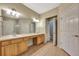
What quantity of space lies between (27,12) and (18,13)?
3.47ft

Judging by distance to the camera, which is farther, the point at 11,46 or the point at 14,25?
the point at 14,25

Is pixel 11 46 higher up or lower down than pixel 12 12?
lower down

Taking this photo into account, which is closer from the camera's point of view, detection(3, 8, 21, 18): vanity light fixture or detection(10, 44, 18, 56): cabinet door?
detection(10, 44, 18, 56): cabinet door

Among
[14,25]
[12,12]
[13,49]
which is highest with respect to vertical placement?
[12,12]

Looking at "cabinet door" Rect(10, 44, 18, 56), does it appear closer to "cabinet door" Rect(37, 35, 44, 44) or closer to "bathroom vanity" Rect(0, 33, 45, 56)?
"bathroom vanity" Rect(0, 33, 45, 56)

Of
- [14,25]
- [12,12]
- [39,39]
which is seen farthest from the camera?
[39,39]

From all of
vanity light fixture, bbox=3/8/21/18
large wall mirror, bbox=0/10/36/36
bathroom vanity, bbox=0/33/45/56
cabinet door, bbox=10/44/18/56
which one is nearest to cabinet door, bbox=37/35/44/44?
large wall mirror, bbox=0/10/36/36

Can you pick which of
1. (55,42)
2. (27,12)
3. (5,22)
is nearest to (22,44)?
(5,22)

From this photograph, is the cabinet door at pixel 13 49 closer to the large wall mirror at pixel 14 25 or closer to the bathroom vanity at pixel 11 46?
the bathroom vanity at pixel 11 46

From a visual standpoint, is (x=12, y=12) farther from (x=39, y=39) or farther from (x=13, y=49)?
(x=39, y=39)

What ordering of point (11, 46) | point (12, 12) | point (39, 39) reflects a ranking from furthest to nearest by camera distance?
point (39, 39), point (12, 12), point (11, 46)

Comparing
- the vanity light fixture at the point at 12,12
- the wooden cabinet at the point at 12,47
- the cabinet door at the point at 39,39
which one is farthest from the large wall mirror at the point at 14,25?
the wooden cabinet at the point at 12,47

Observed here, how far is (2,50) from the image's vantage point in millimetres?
3439

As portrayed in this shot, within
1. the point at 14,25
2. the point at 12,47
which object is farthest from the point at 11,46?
the point at 14,25
